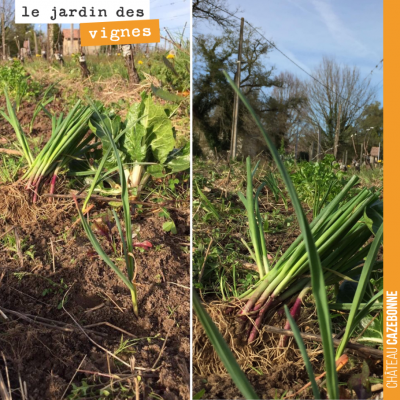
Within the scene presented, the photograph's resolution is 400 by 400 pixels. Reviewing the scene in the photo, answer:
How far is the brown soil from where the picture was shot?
39.5 inches

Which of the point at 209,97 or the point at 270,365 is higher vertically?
the point at 209,97

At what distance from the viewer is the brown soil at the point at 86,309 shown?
3.29 ft

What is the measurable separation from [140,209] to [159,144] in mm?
298

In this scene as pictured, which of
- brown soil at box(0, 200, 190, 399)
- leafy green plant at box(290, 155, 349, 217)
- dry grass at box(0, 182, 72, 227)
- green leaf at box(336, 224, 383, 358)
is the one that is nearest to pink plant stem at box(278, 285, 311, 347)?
green leaf at box(336, 224, 383, 358)

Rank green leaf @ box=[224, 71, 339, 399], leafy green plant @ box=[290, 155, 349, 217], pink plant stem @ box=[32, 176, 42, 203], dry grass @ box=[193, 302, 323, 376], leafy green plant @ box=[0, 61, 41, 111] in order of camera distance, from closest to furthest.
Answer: green leaf @ box=[224, 71, 339, 399] → dry grass @ box=[193, 302, 323, 376] → leafy green plant @ box=[290, 155, 349, 217] → pink plant stem @ box=[32, 176, 42, 203] → leafy green plant @ box=[0, 61, 41, 111]

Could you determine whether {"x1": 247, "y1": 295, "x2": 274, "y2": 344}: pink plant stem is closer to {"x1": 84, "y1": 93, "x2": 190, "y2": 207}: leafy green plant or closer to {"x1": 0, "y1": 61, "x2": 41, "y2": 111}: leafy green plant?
{"x1": 84, "y1": 93, "x2": 190, "y2": 207}: leafy green plant

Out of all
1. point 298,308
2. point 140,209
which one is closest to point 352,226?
point 298,308

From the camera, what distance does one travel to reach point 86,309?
126 centimetres

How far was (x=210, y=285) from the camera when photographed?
43.6 inches

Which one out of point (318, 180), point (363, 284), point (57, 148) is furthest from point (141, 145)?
point (363, 284)

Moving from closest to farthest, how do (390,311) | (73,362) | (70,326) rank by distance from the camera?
(390,311)
(73,362)
(70,326)

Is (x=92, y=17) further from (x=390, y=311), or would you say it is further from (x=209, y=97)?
(x=390, y=311)

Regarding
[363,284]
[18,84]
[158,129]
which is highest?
[18,84]

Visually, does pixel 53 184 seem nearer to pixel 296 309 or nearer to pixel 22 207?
pixel 22 207
